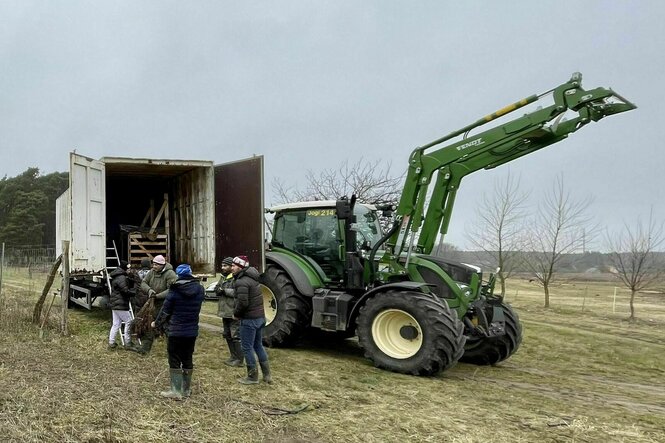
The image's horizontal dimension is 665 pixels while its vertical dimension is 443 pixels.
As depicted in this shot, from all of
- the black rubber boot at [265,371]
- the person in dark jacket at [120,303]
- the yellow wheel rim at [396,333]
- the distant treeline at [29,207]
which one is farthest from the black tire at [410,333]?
the distant treeline at [29,207]

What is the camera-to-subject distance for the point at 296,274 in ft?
28.3

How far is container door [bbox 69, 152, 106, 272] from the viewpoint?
8.34 m

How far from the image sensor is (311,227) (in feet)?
30.7

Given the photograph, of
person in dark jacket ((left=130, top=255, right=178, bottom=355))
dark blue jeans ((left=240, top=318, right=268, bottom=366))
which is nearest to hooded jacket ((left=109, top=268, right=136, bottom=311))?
person in dark jacket ((left=130, top=255, right=178, bottom=355))

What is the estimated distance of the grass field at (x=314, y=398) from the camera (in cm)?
471

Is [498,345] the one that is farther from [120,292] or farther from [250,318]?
[120,292]

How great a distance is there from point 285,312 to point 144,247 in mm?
A: 3796

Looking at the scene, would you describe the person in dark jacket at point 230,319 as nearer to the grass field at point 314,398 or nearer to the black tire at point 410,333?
the grass field at point 314,398

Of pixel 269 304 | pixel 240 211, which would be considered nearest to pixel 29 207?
pixel 240 211

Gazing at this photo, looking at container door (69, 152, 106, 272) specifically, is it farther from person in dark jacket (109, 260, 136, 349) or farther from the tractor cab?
the tractor cab

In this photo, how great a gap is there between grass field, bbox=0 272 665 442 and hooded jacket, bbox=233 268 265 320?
872 mm

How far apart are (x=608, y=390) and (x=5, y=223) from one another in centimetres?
5495

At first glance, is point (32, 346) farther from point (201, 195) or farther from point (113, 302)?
point (201, 195)

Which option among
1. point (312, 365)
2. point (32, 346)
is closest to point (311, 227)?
point (312, 365)
